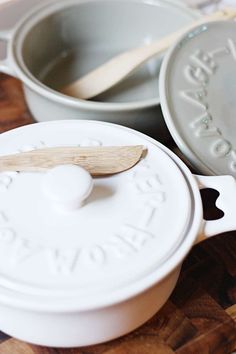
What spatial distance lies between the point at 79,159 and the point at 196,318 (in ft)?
0.69

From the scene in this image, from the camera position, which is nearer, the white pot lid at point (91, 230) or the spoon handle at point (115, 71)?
the white pot lid at point (91, 230)

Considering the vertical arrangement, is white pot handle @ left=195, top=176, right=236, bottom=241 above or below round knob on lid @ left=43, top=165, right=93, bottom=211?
below

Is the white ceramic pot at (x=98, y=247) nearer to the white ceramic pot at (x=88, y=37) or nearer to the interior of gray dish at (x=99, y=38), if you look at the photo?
the white ceramic pot at (x=88, y=37)

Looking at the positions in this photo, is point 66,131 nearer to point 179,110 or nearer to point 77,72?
point 179,110

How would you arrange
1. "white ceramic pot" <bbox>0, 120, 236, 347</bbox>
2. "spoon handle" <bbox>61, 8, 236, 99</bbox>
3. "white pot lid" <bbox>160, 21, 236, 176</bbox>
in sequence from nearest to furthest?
"white ceramic pot" <bbox>0, 120, 236, 347</bbox>
"white pot lid" <bbox>160, 21, 236, 176</bbox>
"spoon handle" <bbox>61, 8, 236, 99</bbox>

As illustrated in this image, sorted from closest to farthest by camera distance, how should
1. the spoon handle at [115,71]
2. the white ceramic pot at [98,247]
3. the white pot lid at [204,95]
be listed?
the white ceramic pot at [98,247] < the white pot lid at [204,95] < the spoon handle at [115,71]

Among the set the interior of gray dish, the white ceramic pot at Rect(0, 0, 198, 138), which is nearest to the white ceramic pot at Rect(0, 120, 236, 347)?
the white ceramic pot at Rect(0, 0, 198, 138)

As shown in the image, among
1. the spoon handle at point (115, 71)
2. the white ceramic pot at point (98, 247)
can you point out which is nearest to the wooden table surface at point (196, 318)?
the white ceramic pot at point (98, 247)

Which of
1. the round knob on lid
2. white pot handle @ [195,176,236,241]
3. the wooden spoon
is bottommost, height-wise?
white pot handle @ [195,176,236,241]

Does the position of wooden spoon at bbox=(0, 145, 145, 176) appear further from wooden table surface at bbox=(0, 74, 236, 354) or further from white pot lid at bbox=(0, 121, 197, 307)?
wooden table surface at bbox=(0, 74, 236, 354)

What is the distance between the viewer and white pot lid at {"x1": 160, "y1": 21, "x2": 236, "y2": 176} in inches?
26.0

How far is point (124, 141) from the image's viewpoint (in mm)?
637

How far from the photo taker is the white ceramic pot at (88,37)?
831 mm

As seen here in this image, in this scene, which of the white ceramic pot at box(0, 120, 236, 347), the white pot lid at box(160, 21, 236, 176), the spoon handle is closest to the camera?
the white ceramic pot at box(0, 120, 236, 347)
